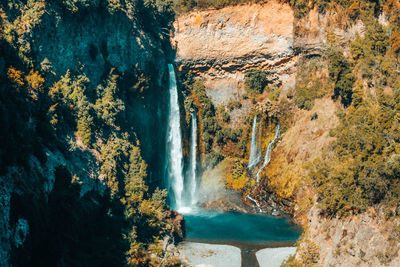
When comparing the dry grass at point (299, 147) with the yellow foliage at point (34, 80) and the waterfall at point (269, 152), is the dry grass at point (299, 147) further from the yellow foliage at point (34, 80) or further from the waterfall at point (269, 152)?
the yellow foliage at point (34, 80)

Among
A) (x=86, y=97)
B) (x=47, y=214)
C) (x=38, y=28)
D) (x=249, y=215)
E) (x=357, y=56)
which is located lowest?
(x=249, y=215)

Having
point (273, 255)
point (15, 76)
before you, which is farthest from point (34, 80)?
point (273, 255)

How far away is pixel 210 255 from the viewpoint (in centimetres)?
2728

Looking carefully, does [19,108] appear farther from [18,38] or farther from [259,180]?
[259,180]

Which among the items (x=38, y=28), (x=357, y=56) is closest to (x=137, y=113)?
(x=38, y=28)

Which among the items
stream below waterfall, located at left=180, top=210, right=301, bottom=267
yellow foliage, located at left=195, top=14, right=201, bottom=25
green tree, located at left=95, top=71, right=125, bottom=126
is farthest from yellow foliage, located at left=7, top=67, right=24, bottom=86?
yellow foliage, located at left=195, top=14, right=201, bottom=25

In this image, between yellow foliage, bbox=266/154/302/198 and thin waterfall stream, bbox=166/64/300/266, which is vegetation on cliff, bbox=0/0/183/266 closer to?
thin waterfall stream, bbox=166/64/300/266

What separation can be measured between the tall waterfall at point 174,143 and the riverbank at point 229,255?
45.0 ft

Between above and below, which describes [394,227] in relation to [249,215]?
above

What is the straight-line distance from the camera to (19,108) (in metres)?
21.6

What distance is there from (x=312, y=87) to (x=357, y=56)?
527 centimetres

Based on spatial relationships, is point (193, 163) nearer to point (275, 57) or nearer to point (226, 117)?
point (226, 117)

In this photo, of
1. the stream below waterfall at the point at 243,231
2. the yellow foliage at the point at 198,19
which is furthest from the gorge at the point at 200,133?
the stream below waterfall at the point at 243,231

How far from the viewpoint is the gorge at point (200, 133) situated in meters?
22.0
